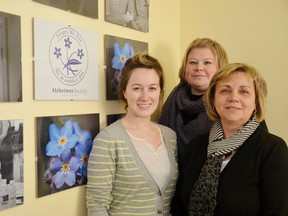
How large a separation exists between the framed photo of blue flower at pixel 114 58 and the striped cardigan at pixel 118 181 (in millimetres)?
205

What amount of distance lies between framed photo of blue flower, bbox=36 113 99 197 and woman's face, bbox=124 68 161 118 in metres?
0.17

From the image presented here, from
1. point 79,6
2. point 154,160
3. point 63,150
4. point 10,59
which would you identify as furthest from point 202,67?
point 10,59

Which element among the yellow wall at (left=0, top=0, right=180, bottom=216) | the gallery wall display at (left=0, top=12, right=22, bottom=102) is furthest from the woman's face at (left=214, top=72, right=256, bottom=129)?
the gallery wall display at (left=0, top=12, right=22, bottom=102)

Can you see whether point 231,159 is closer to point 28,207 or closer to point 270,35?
point 28,207

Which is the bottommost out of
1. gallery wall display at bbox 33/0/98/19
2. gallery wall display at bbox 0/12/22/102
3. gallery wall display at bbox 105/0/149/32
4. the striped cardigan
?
the striped cardigan

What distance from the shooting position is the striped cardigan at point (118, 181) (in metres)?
1.19

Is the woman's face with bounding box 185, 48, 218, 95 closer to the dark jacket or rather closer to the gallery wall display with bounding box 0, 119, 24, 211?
the dark jacket

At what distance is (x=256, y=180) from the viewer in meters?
1.04

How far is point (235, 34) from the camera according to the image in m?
1.73

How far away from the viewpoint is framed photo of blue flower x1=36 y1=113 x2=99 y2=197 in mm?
1095

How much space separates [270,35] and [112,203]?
3.83 feet

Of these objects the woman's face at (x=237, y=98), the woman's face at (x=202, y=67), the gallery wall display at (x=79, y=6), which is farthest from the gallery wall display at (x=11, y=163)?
the woman's face at (x=202, y=67)

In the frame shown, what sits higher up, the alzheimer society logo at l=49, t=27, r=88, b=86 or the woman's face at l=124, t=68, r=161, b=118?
the alzheimer society logo at l=49, t=27, r=88, b=86

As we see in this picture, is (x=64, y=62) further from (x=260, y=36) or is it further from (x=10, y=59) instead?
(x=260, y=36)
